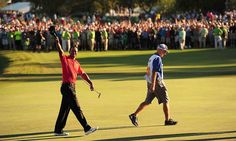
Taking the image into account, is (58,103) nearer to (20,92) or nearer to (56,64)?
(20,92)

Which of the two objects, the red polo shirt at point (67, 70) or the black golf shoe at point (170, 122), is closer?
the red polo shirt at point (67, 70)

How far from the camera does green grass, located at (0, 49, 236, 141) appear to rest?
1520cm

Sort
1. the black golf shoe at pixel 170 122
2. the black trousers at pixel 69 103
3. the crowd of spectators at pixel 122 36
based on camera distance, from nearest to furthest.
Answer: the black trousers at pixel 69 103 < the black golf shoe at pixel 170 122 < the crowd of spectators at pixel 122 36

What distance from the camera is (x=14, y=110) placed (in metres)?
19.2

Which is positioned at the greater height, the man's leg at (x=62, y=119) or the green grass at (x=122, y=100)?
the man's leg at (x=62, y=119)

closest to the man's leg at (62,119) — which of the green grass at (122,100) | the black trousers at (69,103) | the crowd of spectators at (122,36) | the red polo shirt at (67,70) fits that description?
the black trousers at (69,103)

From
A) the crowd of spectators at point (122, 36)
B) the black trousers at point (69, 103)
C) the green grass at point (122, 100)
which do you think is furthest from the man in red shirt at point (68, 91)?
the crowd of spectators at point (122, 36)

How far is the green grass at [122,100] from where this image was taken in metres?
15.2

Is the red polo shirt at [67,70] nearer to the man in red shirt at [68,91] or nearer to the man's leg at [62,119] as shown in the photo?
the man in red shirt at [68,91]

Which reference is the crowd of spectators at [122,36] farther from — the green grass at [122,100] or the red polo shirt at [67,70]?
the red polo shirt at [67,70]

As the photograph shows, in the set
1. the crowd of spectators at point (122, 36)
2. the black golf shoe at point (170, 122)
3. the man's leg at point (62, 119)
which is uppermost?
the man's leg at point (62, 119)

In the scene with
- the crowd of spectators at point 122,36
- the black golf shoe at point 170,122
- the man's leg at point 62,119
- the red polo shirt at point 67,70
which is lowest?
the crowd of spectators at point 122,36

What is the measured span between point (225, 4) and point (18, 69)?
146 ft

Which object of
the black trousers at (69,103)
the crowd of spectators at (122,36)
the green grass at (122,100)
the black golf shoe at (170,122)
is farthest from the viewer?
the crowd of spectators at (122,36)
